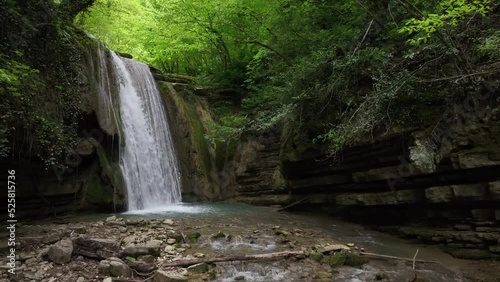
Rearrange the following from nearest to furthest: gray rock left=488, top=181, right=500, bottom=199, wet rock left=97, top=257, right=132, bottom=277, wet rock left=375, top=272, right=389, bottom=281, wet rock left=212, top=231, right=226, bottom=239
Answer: wet rock left=97, top=257, right=132, bottom=277 < wet rock left=375, top=272, right=389, bottom=281 < gray rock left=488, top=181, right=500, bottom=199 < wet rock left=212, top=231, right=226, bottom=239

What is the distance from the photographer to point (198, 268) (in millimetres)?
4840

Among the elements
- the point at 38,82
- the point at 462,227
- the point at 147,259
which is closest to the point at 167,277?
the point at 147,259

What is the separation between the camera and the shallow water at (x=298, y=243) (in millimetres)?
4906

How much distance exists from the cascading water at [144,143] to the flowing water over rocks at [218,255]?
363 cm

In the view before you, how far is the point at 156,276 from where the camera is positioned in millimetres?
4293

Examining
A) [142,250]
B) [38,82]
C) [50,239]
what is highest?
[38,82]

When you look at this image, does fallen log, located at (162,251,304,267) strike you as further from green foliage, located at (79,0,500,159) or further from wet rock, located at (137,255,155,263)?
green foliage, located at (79,0,500,159)

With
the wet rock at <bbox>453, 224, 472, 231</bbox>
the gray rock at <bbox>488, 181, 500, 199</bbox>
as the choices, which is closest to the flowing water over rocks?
the wet rock at <bbox>453, 224, 472, 231</bbox>

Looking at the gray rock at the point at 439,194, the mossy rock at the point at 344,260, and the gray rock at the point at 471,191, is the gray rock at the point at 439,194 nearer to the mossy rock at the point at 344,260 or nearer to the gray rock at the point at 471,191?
the gray rock at the point at 471,191

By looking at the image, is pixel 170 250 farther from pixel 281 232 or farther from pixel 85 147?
pixel 85 147

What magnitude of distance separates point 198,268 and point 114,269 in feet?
3.75

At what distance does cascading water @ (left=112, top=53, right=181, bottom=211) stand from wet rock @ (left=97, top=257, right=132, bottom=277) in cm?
634

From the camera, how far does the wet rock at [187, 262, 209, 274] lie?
480 cm

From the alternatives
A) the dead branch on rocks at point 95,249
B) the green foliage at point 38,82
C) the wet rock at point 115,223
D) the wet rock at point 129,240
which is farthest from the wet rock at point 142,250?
the green foliage at point 38,82
